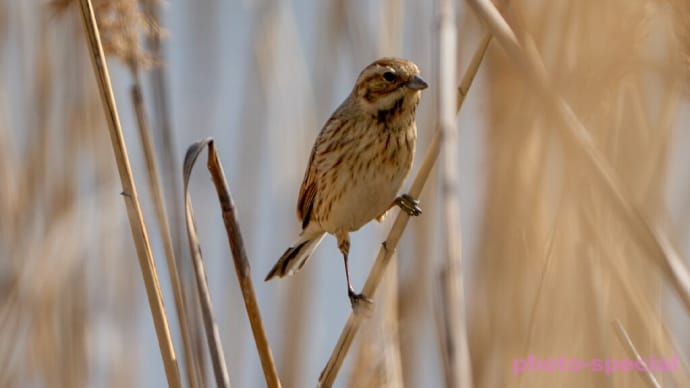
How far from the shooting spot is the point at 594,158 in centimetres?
173

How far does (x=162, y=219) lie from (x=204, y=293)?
Answer: 322 millimetres

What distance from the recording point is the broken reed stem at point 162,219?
6.72 ft

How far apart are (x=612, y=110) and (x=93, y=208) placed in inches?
60.5

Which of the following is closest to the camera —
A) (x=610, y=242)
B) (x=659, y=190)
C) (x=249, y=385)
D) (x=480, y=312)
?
(x=610, y=242)

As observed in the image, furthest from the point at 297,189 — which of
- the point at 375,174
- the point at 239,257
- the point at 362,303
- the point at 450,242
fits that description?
the point at 450,242

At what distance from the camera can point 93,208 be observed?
290 cm

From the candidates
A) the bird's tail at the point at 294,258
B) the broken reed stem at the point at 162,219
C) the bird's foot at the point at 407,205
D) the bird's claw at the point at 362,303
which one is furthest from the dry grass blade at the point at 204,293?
the bird's tail at the point at 294,258

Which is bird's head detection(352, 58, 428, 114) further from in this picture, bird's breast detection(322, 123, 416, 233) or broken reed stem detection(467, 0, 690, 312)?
broken reed stem detection(467, 0, 690, 312)

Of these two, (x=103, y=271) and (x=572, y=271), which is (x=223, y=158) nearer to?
(x=103, y=271)

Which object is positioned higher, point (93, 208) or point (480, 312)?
point (93, 208)

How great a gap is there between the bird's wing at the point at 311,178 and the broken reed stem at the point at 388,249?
84cm

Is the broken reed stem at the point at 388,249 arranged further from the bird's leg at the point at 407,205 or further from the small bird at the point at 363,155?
the small bird at the point at 363,155

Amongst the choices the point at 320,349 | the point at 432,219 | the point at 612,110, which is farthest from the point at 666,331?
the point at 320,349

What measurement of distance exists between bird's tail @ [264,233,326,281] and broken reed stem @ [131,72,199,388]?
763mm
